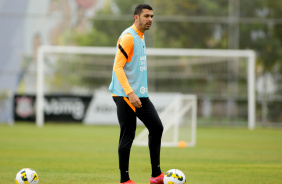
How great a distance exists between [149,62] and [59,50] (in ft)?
15.3

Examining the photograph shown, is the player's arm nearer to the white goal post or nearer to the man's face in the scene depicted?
the man's face

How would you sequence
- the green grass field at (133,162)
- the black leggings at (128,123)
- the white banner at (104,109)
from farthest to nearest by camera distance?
the white banner at (104,109) < the green grass field at (133,162) < the black leggings at (128,123)

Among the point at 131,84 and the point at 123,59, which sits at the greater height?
the point at 123,59

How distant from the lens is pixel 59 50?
2638 centimetres

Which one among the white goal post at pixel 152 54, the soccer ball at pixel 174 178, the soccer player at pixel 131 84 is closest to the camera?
the soccer ball at pixel 174 178

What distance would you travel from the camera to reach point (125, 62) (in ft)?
22.5

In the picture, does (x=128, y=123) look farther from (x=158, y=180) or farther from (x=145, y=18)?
(x=145, y=18)

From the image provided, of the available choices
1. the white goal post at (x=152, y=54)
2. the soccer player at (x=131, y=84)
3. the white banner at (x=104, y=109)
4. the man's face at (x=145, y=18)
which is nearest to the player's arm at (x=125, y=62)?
the soccer player at (x=131, y=84)

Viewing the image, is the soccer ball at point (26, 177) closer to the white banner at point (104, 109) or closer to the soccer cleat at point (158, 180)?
the soccer cleat at point (158, 180)

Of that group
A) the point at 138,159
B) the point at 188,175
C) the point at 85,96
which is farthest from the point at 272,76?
the point at 188,175

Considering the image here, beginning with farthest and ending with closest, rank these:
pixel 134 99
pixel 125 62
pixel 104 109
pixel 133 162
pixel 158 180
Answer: pixel 104 109 < pixel 133 162 < pixel 158 180 < pixel 125 62 < pixel 134 99

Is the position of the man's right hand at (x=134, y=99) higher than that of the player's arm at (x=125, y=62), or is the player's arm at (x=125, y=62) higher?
the player's arm at (x=125, y=62)

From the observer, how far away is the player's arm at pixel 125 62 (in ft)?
22.1

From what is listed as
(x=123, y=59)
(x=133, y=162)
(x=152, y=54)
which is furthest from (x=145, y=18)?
(x=152, y=54)
